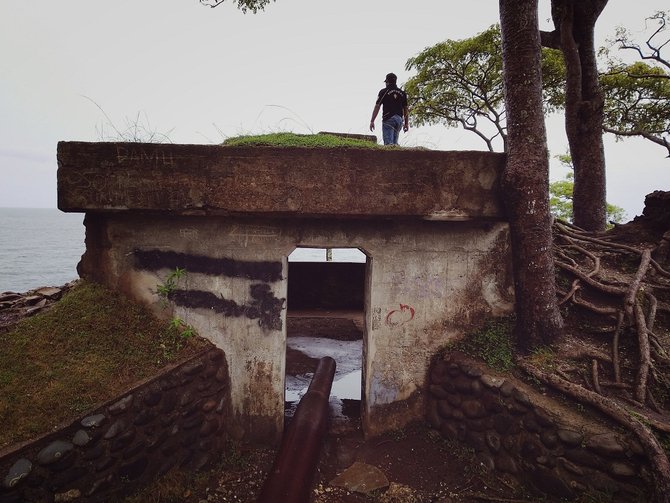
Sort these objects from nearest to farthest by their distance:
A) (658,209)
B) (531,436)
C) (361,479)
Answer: (531,436) < (361,479) < (658,209)

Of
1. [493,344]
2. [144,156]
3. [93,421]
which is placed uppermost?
[144,156]

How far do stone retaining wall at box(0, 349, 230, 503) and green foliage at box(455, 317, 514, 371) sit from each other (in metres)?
3.09

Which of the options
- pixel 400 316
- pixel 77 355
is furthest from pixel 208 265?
pixel 400 316

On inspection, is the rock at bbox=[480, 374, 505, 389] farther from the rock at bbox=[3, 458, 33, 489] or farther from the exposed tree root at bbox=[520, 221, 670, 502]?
the rock at bbox=[3, 458, 33, 489]

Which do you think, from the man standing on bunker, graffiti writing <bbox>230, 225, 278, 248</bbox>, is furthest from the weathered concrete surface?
the man standing on bunker

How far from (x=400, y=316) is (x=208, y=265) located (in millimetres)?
2491

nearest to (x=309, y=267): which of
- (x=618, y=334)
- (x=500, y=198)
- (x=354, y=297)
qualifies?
(x=354, y=297)

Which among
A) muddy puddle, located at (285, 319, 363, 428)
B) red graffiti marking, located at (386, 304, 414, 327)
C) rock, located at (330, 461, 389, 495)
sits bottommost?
muddy puddle, located at (285, 319, 363, 428)

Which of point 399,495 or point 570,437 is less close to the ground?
point 570,437

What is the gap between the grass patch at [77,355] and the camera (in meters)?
3.14

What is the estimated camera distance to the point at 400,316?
487 cm

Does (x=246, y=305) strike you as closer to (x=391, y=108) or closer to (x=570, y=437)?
(x=570, y=437)

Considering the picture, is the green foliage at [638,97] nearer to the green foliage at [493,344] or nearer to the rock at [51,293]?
the green foliage at [493,344]

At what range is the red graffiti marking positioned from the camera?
486 cm
